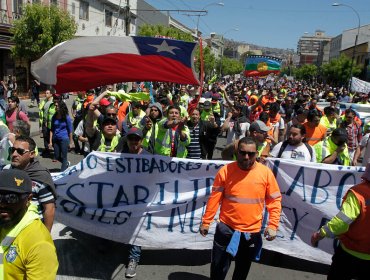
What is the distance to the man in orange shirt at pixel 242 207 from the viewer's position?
3.48 metres

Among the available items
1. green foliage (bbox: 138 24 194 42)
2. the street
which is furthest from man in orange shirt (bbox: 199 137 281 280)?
green foliage (bbox: 138 24 194 42)

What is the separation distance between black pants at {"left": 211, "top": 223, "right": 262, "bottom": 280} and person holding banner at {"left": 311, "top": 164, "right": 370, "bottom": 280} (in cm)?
57

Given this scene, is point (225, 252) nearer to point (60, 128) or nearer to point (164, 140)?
point (164, 140)

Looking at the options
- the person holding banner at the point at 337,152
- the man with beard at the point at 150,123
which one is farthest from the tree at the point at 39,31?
the person holding banner at the point at 337,152

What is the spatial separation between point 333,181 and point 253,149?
1.58 m

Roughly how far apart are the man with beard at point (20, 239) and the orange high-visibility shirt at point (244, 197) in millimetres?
1755

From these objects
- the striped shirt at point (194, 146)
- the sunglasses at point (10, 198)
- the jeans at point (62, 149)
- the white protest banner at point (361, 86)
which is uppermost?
the white protest banner at point (361, 86)

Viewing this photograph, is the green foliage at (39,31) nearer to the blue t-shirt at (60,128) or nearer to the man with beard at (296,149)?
the blue t-shirt at (60,128)

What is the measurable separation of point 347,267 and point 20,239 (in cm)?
264

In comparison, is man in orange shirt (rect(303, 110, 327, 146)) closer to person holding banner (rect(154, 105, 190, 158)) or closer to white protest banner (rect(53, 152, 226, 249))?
person holding banner (rect(154, 105, 190, 158))

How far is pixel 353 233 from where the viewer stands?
3.22 meters

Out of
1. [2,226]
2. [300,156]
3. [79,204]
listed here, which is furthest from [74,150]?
[2,226]

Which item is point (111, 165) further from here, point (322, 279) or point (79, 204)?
point (322, 279)

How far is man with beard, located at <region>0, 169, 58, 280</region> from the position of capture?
2043mm
